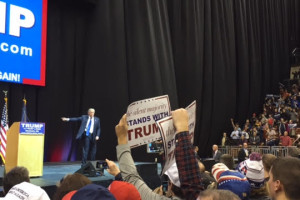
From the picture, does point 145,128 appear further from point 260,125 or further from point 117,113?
point 260,125

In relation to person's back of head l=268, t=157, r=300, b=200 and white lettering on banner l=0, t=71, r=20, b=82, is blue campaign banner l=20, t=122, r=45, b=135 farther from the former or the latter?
person's back of head l=268, t=157, r=300, b=200

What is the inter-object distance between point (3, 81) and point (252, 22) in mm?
12444

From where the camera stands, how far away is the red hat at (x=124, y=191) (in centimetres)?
156

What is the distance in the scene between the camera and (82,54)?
1070cm

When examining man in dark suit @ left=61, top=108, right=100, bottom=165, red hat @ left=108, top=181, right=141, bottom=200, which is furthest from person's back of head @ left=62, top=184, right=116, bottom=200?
man in dark suit @ left=61, top=108, right=100, bottom=165

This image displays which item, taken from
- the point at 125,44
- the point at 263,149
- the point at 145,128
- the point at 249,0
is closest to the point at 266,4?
the point at 249,0

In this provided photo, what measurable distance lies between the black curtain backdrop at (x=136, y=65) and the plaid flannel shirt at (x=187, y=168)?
317 inches

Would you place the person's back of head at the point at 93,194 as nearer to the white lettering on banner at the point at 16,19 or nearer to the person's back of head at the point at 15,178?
the person's back of head at the point at 15,178

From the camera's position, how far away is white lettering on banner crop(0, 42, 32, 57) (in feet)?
27.6

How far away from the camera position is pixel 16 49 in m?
8.68

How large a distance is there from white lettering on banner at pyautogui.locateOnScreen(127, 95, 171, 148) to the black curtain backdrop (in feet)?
24.9

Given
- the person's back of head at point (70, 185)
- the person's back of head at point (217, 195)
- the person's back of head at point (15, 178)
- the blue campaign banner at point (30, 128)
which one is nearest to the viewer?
the person's back of head at point (217, 195)

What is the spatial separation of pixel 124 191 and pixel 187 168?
282 mm

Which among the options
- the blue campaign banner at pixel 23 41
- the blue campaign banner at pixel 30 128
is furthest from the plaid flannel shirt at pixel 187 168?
the blue campaign banner at pixel 23 41
